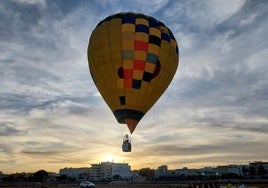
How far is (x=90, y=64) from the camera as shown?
3416cm

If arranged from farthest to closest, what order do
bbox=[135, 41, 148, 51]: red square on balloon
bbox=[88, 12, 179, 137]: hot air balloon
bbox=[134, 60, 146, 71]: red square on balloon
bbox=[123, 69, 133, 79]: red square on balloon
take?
bbox=[135, 41, 148, 51]: red square on balloon → bbox=[134, 60, 146, 71]: red square on balloon → bbox=[88, 12, 179, 137]: hot air balloon → bbox=[123, 69, 133, 79]: red square on balloon

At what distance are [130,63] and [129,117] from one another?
17.4 feet

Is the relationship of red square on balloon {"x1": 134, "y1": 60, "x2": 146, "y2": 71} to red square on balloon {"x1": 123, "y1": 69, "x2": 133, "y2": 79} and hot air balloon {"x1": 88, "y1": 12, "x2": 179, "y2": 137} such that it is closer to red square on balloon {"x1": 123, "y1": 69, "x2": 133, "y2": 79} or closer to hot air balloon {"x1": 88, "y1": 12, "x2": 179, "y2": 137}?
hot air balloon {"x1": 88, "y1": 12, "x2": 179, "y2": 137}

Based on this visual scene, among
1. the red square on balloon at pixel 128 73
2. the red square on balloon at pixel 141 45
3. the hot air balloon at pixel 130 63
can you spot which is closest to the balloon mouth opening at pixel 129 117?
the hot air balloon at pixel 130 63

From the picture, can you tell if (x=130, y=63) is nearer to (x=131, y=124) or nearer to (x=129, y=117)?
(x=129, y=117)

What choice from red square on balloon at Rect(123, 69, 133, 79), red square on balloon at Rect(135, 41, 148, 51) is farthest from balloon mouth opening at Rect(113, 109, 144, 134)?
red square on balloon at Rect(135, 41, 148, 51)

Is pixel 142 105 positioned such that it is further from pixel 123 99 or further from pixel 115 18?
pixel 115 18

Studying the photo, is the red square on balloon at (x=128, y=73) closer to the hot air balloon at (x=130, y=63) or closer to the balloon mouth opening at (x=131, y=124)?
the hot air balloon at (x=130, y=63)

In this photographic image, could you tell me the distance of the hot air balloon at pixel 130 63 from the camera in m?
30.9

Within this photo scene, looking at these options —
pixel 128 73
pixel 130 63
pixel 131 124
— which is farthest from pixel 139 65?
pixel 131 124

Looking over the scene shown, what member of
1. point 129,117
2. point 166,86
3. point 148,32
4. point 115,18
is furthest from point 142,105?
point 115,18

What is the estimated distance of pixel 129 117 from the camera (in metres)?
30.8

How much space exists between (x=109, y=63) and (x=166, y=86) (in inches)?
275

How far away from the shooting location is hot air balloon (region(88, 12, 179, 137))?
101 feet
